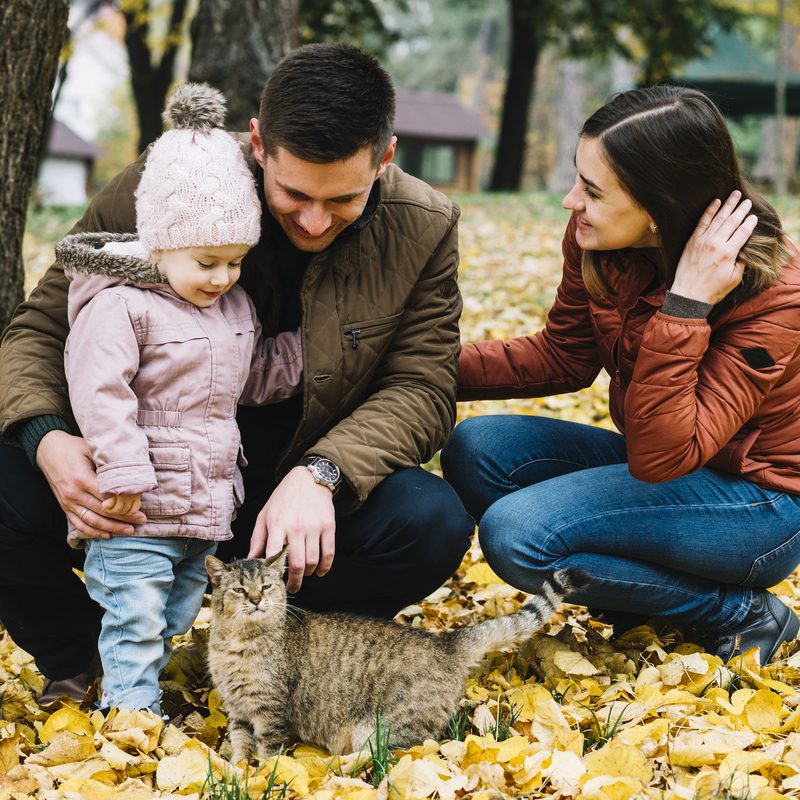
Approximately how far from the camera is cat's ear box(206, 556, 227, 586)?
2.60m

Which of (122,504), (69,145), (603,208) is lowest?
(69,145)

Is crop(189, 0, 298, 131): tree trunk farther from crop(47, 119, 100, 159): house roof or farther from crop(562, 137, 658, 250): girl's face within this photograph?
crop(47, 119, 100, 159): house roof

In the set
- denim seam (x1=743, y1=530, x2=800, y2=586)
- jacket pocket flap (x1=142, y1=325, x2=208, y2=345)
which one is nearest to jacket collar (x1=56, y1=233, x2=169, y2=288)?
jacket pocket flap (x1=142, y1=325, x2=208, y2=345)

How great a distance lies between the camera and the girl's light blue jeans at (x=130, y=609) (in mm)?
2578

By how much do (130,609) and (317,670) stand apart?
1.78ft

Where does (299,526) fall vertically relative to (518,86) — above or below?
below

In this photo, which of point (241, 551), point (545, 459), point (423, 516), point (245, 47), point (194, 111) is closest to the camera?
point (194, 111)

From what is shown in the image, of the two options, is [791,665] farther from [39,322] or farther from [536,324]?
[536,324]

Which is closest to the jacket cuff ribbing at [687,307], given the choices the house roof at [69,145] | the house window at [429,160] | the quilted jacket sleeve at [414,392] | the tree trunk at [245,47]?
the quilted jacket sleeve at [414,392]

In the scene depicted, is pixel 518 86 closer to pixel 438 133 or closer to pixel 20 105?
pixel 438 133

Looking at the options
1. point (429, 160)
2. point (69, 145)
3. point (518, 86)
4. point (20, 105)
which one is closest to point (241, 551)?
point (20, 105)

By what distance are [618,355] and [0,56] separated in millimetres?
2653

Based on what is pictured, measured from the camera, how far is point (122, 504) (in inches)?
98.6

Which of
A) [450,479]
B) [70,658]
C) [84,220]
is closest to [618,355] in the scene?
[450,479]
